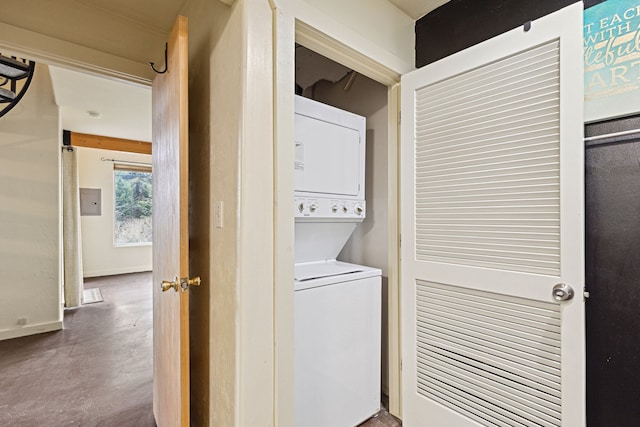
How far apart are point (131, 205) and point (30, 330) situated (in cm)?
331

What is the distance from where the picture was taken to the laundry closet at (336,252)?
5.09 feet

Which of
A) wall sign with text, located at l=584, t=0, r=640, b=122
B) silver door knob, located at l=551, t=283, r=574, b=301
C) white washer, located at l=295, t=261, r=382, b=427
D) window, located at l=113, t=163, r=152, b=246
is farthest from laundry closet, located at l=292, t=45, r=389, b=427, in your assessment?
window, located at l=113, t=163, r=152, b=246

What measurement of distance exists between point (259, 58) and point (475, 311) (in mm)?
1484

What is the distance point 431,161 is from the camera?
1.65m

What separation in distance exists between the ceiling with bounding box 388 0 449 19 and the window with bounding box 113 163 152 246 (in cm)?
577

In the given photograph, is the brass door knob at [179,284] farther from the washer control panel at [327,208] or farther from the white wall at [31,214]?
the white wall at [31,214]

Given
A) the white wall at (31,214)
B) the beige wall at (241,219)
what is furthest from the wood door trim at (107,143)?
the beige wall at (241,219)

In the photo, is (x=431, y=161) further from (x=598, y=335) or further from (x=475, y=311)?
(x=598, y=335)

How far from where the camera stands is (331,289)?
5.28ft

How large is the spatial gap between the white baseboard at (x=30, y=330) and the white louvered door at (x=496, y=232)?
359 cm

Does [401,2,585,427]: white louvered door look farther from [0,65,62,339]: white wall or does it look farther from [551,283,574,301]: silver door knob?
[0,65,62,339]: white wall

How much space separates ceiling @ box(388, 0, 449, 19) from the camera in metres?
1.74

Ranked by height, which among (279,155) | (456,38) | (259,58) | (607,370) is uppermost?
(456,38)

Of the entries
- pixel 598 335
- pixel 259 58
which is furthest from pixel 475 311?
pixel 259 58
